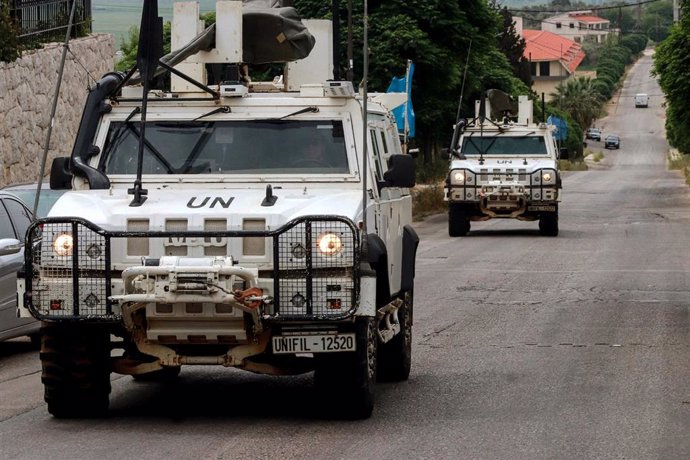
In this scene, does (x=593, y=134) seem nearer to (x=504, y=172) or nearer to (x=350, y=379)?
(x=504, y=172)

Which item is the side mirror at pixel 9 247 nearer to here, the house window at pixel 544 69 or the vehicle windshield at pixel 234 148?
the vehicle windshield at pixel 234 148

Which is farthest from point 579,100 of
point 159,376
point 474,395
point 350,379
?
point 350,379

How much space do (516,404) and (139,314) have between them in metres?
2.72

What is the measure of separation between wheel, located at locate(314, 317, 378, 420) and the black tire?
4.34ft

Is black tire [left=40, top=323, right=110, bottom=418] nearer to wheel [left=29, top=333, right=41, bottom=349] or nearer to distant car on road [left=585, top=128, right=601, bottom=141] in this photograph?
wheel [left=29, top=333, right=41, bottom=349]

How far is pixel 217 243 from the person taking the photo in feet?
29.7

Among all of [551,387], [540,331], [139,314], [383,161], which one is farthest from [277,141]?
[540,331]

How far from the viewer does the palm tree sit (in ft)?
438

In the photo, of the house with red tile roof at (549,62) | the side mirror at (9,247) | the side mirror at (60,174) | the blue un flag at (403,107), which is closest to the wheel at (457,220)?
the blue un flag at (403,107)

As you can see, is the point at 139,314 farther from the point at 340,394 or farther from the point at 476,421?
the point at 476,421

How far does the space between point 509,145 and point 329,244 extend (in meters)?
20.7

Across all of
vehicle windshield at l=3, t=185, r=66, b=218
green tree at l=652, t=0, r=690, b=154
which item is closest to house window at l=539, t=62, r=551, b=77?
green tree at l=652, t=0, r=690, b=154

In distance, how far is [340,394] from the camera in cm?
939

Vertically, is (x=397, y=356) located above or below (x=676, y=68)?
below
